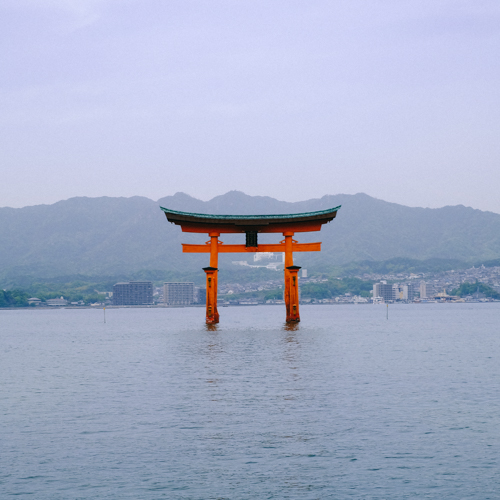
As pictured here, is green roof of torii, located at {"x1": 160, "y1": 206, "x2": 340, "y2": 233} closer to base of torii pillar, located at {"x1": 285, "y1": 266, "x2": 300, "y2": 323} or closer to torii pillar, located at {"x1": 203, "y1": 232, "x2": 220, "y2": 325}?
torii pillar, located at {"x1": 203, "y1": 232, "x2": 220, "y2": 325}

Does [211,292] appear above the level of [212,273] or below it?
below

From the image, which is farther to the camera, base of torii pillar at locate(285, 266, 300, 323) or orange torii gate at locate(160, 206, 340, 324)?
base of torii pillar at locate(285, 266, 300, 323)

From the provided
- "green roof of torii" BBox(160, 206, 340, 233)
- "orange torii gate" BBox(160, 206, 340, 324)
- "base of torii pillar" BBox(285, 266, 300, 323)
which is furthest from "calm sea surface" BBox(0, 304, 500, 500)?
"green roof of torii" BBox(160, 206, 340, 233)

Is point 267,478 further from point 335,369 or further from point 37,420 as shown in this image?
point 335,369

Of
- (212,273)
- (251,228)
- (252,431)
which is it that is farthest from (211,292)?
(252,431)

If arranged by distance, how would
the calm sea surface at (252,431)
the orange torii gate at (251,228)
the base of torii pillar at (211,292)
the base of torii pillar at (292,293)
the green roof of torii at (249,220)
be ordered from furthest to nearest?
1. the base of torii pillar at (292,293)
2. the orange torii gate at (251,228)
3. the green roof of torii at (249,220)
4. the base of torii pillar at (211,292)
5. the calm sea surface at (252,431)

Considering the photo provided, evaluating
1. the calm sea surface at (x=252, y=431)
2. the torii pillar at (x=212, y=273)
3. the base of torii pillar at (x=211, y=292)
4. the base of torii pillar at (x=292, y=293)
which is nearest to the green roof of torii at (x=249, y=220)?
the torii pillar at (x=212, y=273)

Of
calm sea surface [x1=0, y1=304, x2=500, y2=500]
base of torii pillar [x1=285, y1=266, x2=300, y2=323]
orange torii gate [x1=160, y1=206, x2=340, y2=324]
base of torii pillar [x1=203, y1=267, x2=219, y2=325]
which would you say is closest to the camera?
calm sea surface [x1=0, y1=304, x2=500, y2=500]

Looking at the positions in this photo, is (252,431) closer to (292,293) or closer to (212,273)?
(212,273)

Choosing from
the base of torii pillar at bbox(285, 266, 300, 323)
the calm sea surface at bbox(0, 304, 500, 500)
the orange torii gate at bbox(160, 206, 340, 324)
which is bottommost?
the calm sea surface at bbox(0, 304, 500, 500)

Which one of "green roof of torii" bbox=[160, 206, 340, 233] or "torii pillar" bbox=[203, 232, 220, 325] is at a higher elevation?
"green roof of torii" bbox=[160, 206, 340, 233]

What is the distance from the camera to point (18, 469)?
1202 cm

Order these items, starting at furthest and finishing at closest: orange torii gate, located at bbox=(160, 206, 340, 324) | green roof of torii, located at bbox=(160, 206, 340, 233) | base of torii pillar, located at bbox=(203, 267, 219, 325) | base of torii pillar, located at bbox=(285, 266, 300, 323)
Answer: base of torii pillar, located at bbox=(285, 266, 300, 323) → orange torii gate, located at bbox=(160, 206, 340, 324) → green roof of torii, located at bbox=(160, 206, 340, 233) → base of torii pillar, located at bbox=(203, 267, 219, 325)

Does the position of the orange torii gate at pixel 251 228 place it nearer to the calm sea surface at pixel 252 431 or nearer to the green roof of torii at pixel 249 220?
the green roof of torii at pixel 249 220
